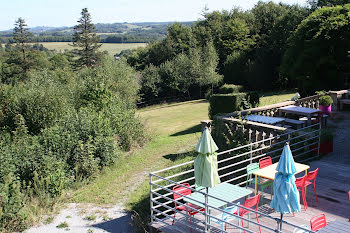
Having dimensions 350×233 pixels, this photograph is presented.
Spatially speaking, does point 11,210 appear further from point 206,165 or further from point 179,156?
point 179,156

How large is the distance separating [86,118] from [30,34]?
40283 mm

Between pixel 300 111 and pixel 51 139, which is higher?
pixel 300 111

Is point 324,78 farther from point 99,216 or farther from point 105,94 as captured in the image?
point 99,216

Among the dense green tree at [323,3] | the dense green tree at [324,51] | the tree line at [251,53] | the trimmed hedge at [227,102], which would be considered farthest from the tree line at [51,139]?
the dense green tree at [323,3]

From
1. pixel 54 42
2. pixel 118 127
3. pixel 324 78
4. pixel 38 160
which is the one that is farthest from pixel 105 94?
pixel 54 42

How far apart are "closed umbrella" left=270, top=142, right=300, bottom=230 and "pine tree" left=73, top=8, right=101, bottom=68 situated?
2085 inches

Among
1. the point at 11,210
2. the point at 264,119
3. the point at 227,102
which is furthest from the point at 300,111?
the point at 11,210

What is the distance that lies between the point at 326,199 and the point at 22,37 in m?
52.2

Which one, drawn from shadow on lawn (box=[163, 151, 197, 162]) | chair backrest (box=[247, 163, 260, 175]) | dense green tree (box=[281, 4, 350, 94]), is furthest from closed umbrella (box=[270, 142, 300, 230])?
dense green tree (box=[281, 4, 350, 94])

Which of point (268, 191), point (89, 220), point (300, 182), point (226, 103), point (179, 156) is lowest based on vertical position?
point (89, 220)

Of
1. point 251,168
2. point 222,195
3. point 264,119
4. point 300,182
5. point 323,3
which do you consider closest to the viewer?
point 222,195

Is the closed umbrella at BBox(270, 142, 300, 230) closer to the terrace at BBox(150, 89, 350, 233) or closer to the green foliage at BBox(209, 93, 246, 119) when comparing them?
the terrace at BBox(150, 89, 350, 233)

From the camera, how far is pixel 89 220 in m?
10.8

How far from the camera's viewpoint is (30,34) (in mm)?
51750
